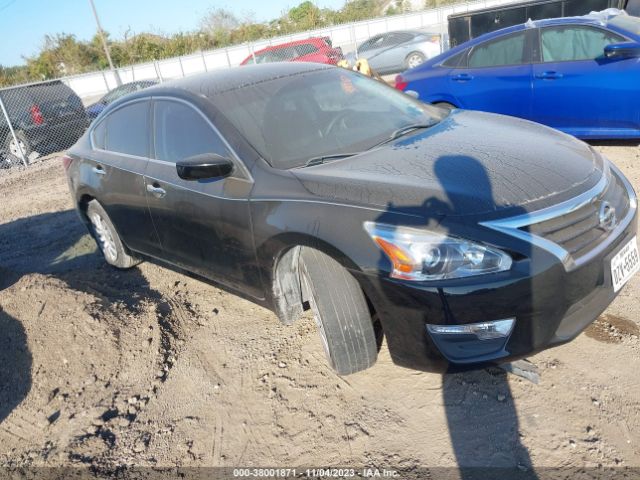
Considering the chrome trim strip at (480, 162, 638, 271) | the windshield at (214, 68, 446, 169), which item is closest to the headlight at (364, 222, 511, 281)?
the chrome trim strip at (480, 162, 638, 271)

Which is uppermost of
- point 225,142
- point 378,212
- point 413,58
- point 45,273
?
point 225,142

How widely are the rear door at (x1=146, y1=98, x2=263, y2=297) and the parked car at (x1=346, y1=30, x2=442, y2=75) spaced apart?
13.0m

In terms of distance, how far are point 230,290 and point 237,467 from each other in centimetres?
119

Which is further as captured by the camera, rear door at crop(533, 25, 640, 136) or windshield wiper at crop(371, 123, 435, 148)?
rear door at crop(533, 25, 640, 136)

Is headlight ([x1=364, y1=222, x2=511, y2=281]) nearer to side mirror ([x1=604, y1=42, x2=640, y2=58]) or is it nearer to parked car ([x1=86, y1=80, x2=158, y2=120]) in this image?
side mirror ([x1=604, y1=42, x2=640, y2=58])

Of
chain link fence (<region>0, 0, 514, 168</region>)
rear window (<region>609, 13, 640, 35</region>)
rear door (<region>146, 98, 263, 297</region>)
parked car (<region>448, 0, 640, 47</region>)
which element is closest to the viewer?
rear door (<region>146, 98, 263, 297</region>)

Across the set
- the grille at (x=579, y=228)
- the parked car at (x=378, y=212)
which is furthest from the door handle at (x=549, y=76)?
the grille at (x=579, y=228)

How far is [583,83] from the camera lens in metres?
5.13

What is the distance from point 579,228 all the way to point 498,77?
13.6 ft

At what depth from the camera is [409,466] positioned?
2.15m

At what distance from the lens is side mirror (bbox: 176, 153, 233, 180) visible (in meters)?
2.69

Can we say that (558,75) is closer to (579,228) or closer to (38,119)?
(579,228)

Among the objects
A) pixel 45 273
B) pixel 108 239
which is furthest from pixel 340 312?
pixel 45 273

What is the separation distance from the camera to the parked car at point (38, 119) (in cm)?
1191
